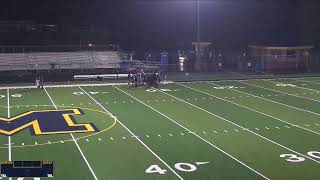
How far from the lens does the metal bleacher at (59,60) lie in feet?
109

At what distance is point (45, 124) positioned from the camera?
17.4 meters

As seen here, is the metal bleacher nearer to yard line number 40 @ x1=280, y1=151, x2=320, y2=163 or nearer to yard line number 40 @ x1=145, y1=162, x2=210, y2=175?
yard line number 40 @ x1=145, y1=162, x2=210, y2=175

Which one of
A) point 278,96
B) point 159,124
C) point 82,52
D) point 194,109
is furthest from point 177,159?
point 82,52

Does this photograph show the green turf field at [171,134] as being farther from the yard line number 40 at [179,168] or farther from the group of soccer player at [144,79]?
the group of soccer player at [144,79]

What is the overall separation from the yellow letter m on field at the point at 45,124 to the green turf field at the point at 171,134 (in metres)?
0.04

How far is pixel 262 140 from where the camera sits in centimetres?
→ 1502

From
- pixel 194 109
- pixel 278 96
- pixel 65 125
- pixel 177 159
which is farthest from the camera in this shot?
pixel 278 96

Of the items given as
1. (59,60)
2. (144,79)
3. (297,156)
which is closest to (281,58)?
(144,79)

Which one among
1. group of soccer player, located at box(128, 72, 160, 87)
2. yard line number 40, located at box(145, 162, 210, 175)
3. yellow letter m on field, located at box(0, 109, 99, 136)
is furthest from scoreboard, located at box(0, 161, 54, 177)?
group of soccer player, located at box(128, 72, 160, 87)

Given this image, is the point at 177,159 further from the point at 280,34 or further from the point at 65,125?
the point at 280,34

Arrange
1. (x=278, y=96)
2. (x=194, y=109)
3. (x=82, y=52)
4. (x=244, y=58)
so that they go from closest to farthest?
(x=194, y=109)
(x=278, y=96)
(x=82, y=52)
(x=244, y=58)

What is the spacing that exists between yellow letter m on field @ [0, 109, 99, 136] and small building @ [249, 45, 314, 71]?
66.0 feet

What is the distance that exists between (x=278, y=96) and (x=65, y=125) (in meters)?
10.9

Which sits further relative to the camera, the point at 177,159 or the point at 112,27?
the point at 112,27
